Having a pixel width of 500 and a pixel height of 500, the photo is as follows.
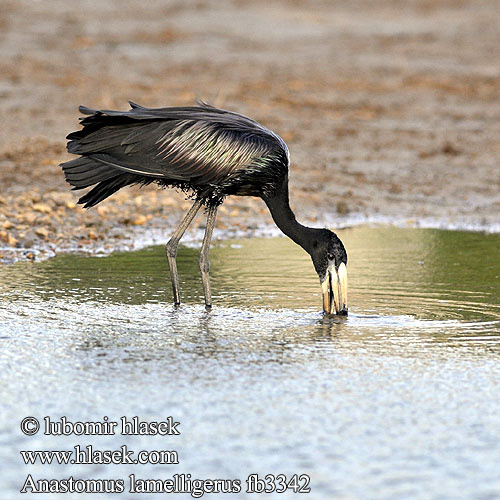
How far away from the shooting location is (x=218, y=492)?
3.82m

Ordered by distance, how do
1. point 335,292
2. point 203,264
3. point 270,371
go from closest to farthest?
1. point 270,371
2. point 335,292
3. point 203,264

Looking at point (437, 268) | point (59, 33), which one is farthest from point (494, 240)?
point (59, 33)

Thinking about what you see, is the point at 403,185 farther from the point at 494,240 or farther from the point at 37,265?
the point at 37,265

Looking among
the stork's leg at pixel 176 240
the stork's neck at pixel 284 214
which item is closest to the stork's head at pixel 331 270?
the stork's neck at pixel 284 214

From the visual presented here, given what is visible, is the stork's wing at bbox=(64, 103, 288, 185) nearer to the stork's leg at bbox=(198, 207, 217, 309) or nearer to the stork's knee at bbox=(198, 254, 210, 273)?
the stork's leg at bbox=(198, 207, 217, 309)

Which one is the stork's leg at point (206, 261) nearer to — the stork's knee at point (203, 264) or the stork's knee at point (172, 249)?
the stork's knee at point (203, 264)

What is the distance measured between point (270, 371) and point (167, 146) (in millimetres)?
2167

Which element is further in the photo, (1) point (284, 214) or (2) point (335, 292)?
(1) point (284, 214)

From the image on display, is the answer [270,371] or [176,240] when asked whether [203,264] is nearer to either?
[176,240]

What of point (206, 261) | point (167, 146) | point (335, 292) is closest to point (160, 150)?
point (167, 146)

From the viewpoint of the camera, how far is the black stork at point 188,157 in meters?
6.81

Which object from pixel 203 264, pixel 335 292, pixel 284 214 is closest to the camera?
pixel 335 292

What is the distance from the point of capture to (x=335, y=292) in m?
6.57

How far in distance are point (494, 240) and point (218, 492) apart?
672 centimetres
